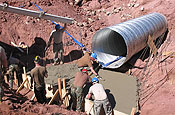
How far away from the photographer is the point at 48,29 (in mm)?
10867

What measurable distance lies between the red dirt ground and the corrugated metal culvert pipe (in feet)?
2.90

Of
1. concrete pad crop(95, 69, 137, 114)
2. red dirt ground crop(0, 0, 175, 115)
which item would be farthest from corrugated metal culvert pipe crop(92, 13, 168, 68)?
red dirt ground crop(0, 0, 175, 115)

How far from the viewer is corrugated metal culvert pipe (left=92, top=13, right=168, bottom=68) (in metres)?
7.47

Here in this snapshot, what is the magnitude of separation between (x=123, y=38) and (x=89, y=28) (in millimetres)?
3660

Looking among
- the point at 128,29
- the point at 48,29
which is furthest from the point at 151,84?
the point at 48,29

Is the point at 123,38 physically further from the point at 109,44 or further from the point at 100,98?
the point at 100,98

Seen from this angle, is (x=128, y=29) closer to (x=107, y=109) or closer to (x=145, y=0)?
(x=107, y=109)

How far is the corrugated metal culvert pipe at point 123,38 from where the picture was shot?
7.47m

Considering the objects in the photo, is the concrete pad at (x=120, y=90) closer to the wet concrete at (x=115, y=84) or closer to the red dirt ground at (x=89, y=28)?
the wet concrete at (x=115, y=84)

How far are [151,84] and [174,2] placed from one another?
694cm

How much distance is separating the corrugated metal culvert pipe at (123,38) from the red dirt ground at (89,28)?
0.88 meters

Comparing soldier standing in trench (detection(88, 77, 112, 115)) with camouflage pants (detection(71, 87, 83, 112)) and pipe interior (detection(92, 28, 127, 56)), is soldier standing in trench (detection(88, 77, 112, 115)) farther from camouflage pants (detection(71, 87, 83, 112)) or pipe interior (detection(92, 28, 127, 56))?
pipe interior (detection(92, 28, 127, 56))

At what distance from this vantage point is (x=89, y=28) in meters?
11.7

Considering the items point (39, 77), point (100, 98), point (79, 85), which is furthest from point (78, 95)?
point (39, 77)
